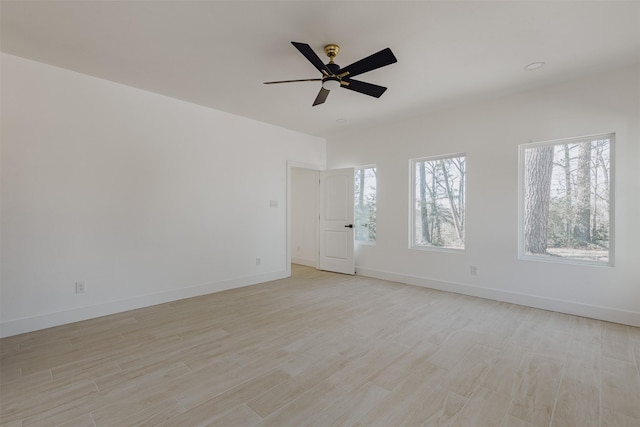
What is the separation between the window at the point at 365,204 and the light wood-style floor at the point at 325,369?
2.15 m

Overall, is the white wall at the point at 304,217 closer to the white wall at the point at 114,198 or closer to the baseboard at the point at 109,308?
the white wall at the point at 114,198

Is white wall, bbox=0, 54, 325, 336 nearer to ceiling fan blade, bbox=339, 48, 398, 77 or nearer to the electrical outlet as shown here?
the electrical outlet

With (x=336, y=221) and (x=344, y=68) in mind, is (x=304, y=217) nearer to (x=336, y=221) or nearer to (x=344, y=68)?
(x=336, y=221)

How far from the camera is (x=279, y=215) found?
534 centimetres

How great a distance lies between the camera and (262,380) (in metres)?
2.12

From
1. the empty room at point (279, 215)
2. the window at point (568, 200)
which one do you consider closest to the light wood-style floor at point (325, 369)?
the empty room at point (279, 215)

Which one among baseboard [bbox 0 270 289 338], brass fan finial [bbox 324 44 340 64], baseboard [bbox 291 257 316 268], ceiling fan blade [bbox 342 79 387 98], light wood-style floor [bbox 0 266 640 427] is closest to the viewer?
light wood-style floor [bbox 0 266 640 427]

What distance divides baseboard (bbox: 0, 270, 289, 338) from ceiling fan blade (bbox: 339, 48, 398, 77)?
11.5 feet

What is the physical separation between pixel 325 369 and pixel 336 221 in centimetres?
373

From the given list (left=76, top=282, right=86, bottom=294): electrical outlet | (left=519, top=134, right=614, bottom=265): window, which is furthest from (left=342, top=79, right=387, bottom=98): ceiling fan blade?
(left=76, top=282, right=86, bottom=294): electrical outlet

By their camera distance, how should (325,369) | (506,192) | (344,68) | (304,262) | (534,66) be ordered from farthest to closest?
(304,262), (506,192), (534,66), (344,68), (325,369)

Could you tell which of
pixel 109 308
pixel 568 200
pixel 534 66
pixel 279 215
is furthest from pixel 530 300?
pixel 109 308

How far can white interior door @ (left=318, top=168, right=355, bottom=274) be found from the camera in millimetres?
5640

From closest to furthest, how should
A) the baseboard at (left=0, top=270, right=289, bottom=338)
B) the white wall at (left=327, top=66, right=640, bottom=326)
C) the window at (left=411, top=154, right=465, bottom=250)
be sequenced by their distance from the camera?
the baseboard at (left=0, top=270, right=289, bottom=338)
the white wall at (left=327, top=66, right=640, bottom=326)
the window at (left=411, top=154, right=465, bottom=250)
